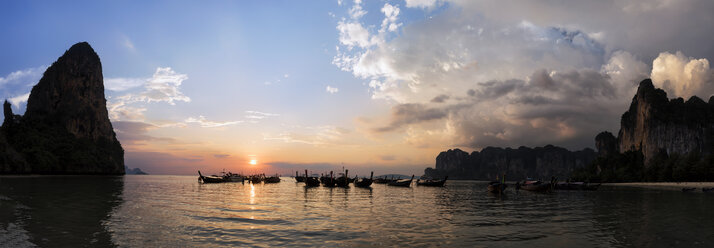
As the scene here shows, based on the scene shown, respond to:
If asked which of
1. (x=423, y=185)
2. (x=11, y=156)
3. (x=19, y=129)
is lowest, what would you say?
(x=423, y=185)

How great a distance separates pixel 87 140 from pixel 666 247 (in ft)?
576

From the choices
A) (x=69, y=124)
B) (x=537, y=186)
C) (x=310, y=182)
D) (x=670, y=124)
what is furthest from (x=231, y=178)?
(x=670, y=124)

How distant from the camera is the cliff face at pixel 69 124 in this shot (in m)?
108

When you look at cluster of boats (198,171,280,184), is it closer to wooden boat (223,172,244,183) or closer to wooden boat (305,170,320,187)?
wooden boat (223,172,244,183)

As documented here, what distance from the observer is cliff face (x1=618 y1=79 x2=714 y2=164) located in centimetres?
13012

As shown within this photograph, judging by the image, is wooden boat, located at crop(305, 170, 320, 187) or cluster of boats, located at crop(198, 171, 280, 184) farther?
cluster of boats, located at crop(198, 171, 280, 184)

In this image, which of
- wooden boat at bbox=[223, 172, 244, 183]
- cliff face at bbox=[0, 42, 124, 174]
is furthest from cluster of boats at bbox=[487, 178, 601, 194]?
cliff face at bbox=[0, 42, 124, 174]

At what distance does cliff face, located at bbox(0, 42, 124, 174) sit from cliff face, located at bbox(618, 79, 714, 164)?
197 m

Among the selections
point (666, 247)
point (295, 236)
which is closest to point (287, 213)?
point (295, 236)

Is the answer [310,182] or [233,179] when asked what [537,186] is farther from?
[233,179]

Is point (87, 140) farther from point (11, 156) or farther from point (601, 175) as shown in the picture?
point (601, 175)

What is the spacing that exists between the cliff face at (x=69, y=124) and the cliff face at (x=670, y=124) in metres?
197

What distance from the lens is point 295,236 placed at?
1492 centimetres

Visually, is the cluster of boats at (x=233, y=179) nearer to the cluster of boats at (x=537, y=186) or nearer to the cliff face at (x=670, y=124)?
the cluster of boats at (x=537, y=186)
